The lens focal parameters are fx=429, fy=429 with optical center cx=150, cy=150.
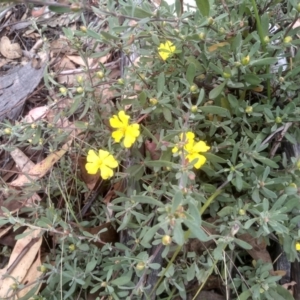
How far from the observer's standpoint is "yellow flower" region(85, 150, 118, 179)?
1.74 metres

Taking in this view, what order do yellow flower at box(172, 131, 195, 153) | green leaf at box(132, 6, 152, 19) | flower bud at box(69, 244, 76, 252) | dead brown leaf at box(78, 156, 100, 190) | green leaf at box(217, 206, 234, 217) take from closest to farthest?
yellow flower at box(172, 131, 195, 153), green leaf at box(132, 6, 152, 19), green leaf at box(217, 206, 234, 217), flower bud at box(69, 244, 76, 252), dead brown leaf at box(78, 156, 100, 190)

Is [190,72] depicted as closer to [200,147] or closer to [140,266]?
[200,147]

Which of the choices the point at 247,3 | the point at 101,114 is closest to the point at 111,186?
the point at 101,114

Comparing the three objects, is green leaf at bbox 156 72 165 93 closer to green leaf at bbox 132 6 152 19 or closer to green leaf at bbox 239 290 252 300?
green leaf at bbox 132 6 152 19

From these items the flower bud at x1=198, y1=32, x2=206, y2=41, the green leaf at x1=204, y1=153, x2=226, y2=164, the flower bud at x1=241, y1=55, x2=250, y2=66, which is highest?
the flower bud at x1=198, y1=32, x2=206, y2=41

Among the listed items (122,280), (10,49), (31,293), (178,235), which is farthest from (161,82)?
(10,49)

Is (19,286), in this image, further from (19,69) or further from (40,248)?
(19,69)

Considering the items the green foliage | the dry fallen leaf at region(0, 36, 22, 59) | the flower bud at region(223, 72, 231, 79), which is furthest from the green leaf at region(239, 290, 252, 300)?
the dry fallen leaf at region(0, 36, 22, 59)

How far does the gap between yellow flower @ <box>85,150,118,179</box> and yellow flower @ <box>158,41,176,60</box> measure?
19.0 inches

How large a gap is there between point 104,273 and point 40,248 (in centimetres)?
46

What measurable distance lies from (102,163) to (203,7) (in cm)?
73

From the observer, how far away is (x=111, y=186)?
2.12 m

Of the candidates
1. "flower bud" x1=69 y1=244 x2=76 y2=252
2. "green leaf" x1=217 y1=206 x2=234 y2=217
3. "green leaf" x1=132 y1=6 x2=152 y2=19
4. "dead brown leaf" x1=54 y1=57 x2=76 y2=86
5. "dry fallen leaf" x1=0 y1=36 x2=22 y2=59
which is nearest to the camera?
"green leaf" x1=132 y1=6 x2=152 y2=19

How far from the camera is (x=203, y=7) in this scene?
164 cm
